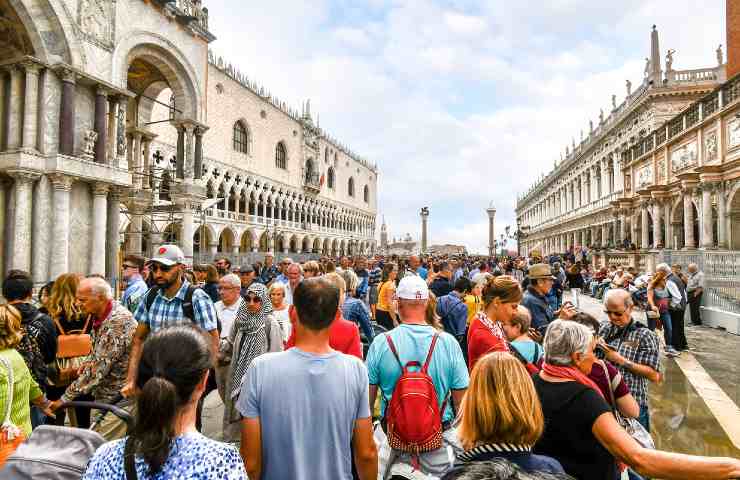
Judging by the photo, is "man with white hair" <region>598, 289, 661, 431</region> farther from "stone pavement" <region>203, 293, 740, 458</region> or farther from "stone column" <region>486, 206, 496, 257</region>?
"stone column" <region>486, 206, 496, 257</region>

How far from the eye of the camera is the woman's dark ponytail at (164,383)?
4.06ft

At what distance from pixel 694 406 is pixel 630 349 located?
3008 millimetres

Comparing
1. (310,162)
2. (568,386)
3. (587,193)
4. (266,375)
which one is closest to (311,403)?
(266,375)

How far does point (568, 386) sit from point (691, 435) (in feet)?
11.8

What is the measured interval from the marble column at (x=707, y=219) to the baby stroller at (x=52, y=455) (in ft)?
66.5

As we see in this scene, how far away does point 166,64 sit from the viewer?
1470cm

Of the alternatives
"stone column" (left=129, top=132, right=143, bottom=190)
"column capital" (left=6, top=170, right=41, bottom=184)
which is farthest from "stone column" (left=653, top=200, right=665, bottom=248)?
"column capital" (left=6, top=170, right=41, bottom=184)

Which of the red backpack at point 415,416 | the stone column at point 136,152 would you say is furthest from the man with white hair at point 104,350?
the stone column at point 136,152

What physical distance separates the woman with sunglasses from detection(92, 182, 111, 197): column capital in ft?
33.1

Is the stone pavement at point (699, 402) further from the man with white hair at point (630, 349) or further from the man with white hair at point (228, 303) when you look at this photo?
the man with white hair at point (228, 303)

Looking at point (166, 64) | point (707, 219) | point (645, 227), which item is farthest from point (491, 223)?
point (166, 64)

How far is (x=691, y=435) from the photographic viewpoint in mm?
4371

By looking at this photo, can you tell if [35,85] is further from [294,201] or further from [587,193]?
[587,193]

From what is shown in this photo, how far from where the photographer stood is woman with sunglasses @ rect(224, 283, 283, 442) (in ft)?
12.3
